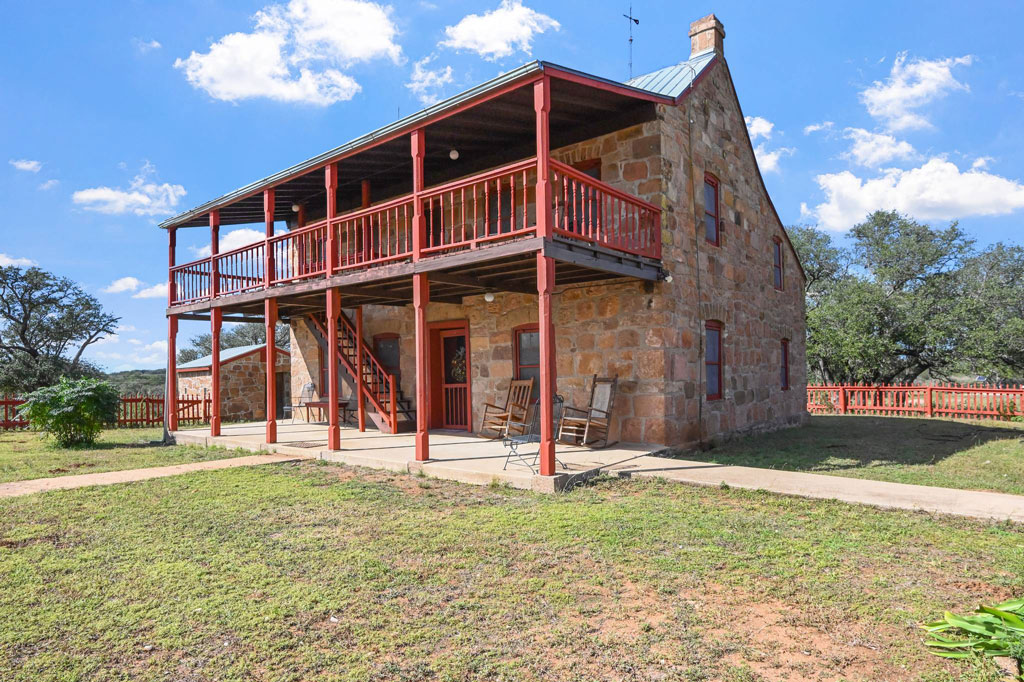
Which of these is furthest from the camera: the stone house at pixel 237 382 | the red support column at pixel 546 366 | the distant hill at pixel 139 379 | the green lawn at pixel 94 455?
the distant hill at pixel 139 379

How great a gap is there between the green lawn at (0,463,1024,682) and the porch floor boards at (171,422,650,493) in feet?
2.68

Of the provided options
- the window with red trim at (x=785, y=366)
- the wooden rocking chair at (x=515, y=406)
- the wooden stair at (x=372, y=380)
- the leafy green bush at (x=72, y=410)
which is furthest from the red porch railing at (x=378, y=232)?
the window with red trim at (x=785, y=366)

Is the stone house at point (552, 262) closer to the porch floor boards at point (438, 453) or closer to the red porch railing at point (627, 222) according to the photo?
the red porch railing at point (627, 222)

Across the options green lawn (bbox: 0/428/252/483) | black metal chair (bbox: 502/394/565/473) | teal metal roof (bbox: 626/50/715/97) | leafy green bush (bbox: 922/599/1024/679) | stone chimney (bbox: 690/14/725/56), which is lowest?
green lawn (bbox: 0/428/252/483)

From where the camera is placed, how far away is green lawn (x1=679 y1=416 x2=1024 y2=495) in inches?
316

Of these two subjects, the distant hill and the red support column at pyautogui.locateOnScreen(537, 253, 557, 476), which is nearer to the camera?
the red support column at pyautogui.locateOnScreen(537, 253, 557, 476)

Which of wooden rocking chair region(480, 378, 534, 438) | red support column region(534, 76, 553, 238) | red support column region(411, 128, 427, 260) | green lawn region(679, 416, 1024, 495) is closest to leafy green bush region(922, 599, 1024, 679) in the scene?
green lawn region(679, 416, 1024, 495)

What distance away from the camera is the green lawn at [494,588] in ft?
10.4

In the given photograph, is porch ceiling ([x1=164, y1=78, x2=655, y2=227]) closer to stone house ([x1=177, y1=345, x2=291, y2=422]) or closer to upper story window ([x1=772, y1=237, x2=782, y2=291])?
upper story window ([x1=772, y1=237, x2=782, y2=291])

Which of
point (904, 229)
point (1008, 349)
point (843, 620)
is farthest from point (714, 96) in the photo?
point (904, 229)

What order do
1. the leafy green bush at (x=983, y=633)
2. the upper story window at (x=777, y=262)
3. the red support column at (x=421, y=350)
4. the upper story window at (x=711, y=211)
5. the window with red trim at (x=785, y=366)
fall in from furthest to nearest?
the window with red trim at (x=785, y=366) → the upper story window at (x=777, y=262) → the upper story window at (x=711, y=211) → the red support column at (x=421, y=350) → the leafy green bush at (x=983, y=633)

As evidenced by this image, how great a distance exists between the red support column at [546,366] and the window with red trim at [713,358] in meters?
4.49

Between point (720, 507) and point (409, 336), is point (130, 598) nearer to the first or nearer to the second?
point (720, 507)

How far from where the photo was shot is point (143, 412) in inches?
734
